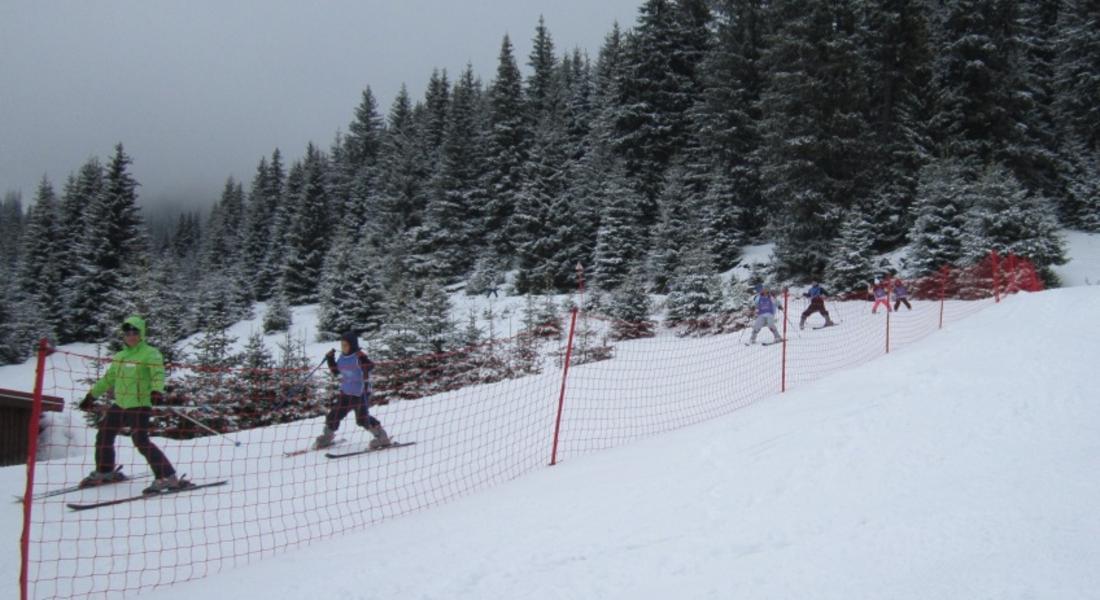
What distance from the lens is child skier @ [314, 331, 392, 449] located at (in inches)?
311

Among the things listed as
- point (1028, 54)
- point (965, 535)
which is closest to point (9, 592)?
point (965, 535)

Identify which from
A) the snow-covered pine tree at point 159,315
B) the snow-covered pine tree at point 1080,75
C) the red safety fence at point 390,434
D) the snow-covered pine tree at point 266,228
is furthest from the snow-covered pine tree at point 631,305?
the snow-covered pine tree at point 266,228

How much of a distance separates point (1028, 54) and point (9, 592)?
4132cm

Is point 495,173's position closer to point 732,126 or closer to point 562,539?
point 732,126

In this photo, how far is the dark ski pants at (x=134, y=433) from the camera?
5.98m

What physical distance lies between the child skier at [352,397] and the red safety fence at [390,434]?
24 cm

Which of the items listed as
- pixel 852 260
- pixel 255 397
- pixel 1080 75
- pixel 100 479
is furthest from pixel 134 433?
pixel 1080 75

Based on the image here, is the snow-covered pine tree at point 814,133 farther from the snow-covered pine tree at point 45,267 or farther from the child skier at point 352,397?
the snow-covered pine tree at point 45,267

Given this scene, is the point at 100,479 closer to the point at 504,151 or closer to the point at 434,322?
the point at 434,322

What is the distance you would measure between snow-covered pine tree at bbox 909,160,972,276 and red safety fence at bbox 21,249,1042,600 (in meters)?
2.35

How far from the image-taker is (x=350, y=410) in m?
8.02

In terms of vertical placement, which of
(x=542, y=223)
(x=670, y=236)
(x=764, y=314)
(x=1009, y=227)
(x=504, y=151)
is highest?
(x=504, y=151)

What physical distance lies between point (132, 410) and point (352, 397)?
101 inches

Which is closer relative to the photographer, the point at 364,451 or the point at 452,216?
the point at 364,451
